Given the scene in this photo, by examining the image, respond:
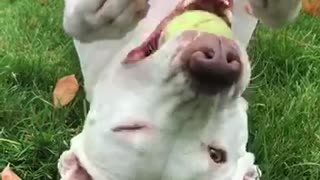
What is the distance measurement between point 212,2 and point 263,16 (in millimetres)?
174

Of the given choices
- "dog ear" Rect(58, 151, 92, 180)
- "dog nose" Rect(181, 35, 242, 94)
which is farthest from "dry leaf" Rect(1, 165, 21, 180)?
"dog nose" Rect(181, 35, 242, 94)

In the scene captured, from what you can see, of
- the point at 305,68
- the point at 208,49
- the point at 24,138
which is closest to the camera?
the point at 208,49

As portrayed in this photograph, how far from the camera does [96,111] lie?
2.55 m

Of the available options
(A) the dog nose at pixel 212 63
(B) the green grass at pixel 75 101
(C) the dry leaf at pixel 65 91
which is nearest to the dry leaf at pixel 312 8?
(B) the green grass at pixel 75 101

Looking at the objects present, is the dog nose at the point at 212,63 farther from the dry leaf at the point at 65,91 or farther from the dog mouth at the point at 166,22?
the dry leaf at the point at 65,91

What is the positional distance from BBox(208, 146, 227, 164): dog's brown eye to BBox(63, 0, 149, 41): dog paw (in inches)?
14.6

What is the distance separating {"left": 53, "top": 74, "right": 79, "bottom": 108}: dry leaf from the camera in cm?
358

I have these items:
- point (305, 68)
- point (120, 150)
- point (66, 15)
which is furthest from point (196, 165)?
point (305, 68)

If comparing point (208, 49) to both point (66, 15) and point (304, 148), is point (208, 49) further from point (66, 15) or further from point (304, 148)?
point (304, 148)

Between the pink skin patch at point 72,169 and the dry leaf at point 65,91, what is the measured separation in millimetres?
993

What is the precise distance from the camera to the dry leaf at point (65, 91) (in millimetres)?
3580

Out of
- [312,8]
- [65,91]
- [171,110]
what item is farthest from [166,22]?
[312,8]

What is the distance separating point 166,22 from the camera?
2492 millimetres

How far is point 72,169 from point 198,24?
529 mm
